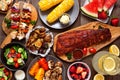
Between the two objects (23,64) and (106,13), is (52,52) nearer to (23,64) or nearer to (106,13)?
(23,64)

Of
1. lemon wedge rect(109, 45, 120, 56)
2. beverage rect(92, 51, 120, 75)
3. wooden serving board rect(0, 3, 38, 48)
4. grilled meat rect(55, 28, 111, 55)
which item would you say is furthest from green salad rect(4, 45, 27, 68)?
lemon wedge rect(109, 45, 120, 56)

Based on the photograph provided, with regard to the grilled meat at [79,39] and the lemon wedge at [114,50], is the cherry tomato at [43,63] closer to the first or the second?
the grilled meat at [79,39]

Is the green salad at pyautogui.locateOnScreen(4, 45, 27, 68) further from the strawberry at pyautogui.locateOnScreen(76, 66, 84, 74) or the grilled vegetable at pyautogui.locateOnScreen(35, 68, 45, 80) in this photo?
the strawberry at pyautogui.locateOnScreen(76, 66, 84, 74)

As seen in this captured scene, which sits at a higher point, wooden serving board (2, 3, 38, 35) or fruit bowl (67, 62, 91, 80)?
wooden serving board (2, 3, 38, 35)

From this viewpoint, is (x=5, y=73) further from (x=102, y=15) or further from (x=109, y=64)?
(x=102, y=15)

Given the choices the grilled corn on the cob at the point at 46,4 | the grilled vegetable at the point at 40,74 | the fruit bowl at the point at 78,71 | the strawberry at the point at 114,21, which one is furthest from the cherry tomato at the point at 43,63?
the strawberry at the point at 114,21

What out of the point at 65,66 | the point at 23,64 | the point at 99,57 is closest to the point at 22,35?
the point at 23,64
